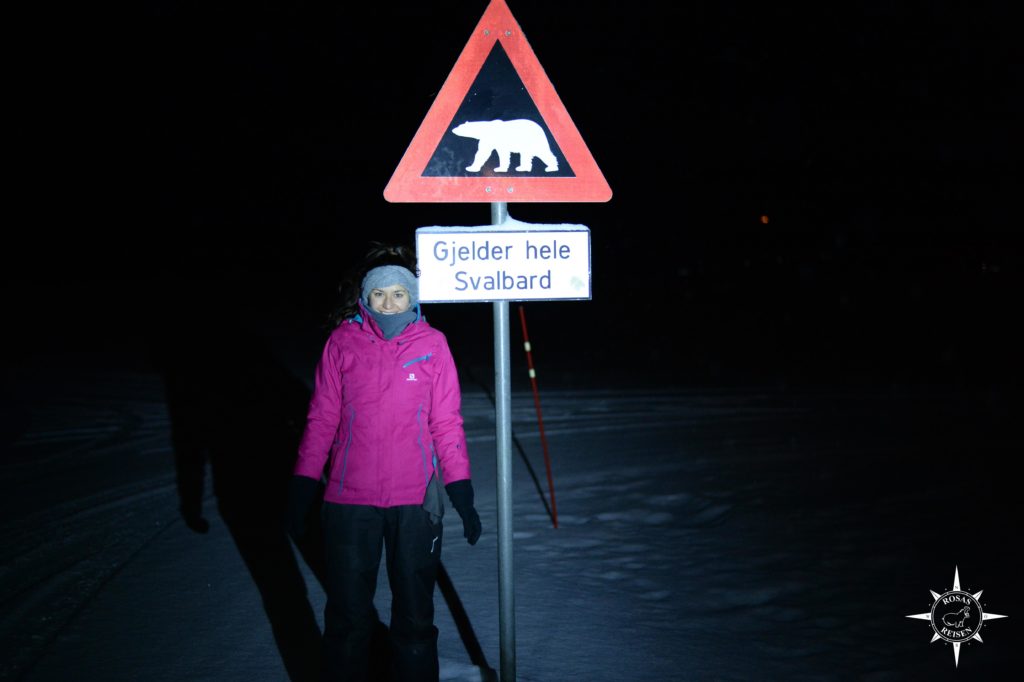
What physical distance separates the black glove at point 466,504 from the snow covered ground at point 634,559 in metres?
0.93

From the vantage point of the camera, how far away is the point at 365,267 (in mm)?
3533

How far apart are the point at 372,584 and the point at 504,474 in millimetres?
732

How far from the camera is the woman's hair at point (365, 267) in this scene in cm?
352

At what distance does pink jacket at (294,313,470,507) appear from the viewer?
3352 millimetres

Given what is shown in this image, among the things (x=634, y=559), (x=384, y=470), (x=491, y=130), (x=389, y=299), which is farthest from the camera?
(x=634, y=559)

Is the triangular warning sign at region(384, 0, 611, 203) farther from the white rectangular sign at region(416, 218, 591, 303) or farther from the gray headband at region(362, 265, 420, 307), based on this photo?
the gray headband at region(362, 265, 420, 307)

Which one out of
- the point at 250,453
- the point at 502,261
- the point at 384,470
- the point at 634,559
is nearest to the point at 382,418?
the point at 384,470

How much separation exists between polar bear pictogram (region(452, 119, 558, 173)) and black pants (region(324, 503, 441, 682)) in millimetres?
1308

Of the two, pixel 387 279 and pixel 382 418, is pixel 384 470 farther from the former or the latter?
pixel 387 279

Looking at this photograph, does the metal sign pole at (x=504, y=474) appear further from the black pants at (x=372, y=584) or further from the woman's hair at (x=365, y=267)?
the woman's hair at (x=365, y=267)

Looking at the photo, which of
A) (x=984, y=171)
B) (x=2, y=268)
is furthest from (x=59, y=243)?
(x=984, y=171)

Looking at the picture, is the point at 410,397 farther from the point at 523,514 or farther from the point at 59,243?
the point at 59,243

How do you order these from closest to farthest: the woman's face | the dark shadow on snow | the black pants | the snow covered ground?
the black pants → the woman's face → the snow covered ground → the dark shadow on snow

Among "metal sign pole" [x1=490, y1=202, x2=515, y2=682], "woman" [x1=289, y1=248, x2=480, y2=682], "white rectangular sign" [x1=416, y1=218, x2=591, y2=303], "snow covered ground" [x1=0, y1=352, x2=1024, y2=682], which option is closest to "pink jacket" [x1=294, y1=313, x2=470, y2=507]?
"woman" [x1=289, y1=248, x2=480, y2=682]
